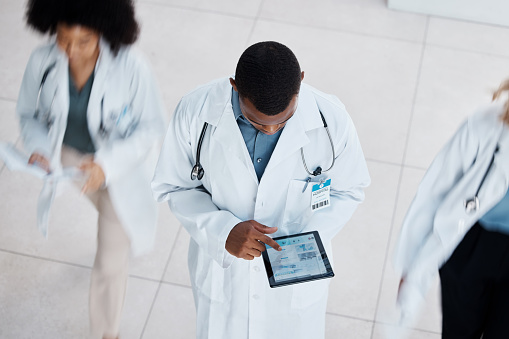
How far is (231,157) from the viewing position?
1761 millimetres

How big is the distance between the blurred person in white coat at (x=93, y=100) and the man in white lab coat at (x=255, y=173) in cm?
30

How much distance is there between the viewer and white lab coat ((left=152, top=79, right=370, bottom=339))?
1.76 meters

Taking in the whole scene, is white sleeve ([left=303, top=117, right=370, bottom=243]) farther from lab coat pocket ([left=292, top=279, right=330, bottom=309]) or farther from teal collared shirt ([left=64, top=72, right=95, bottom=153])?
teal collared shirt ([left=64, top=72, right=95, bottom=153])

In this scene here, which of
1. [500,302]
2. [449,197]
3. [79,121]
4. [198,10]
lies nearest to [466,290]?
[500,302]

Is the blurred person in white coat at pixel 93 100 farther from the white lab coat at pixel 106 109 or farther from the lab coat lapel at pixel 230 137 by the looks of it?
the lab coat lapel at pixel 230 137

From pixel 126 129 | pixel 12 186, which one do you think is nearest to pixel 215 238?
pixel 126 129

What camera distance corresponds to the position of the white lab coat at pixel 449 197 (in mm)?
1707

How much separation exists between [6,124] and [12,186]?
17.2 inches

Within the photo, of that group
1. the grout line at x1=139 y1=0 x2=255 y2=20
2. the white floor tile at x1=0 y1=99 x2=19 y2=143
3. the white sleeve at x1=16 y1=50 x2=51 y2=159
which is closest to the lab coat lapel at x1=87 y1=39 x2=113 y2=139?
the white sleeve at x1=16 y1=50 x2=51 y2=159

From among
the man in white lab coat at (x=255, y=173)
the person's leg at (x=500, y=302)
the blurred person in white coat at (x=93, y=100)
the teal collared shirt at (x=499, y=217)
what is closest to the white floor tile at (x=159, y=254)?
the blurred person in white coat at (x=93, y=100)

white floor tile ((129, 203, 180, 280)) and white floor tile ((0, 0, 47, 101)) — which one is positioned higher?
white floor tile ((0, 0, 47, 101))

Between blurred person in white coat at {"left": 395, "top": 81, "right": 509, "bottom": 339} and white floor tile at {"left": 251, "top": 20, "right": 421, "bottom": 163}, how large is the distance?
1.27 m

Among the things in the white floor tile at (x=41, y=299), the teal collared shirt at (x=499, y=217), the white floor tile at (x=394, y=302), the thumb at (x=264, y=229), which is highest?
the teal collared shirt at (x=499, y=217)

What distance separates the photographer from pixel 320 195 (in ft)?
6.07
